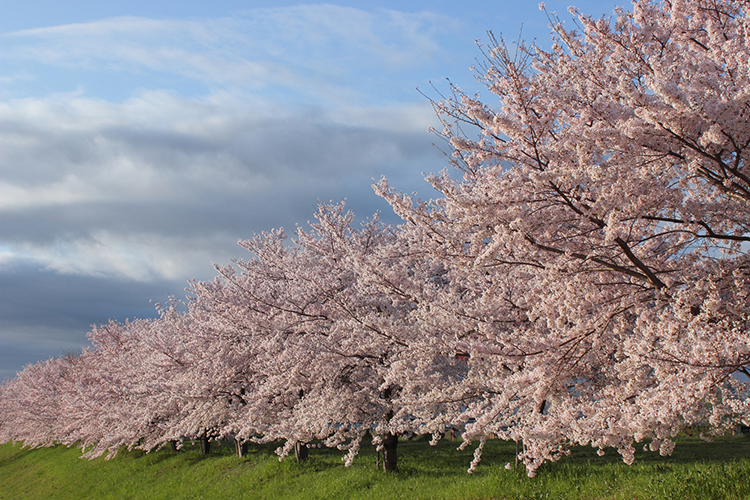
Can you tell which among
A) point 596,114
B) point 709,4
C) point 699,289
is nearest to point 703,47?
point 709,4

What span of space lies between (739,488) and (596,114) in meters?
5.32

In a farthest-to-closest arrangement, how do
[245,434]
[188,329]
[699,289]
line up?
1. [188,329]
2. [245,434]
3. [699,289]

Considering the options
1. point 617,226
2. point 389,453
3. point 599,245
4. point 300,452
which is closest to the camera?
point 617,226

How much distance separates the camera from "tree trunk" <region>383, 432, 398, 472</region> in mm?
12906

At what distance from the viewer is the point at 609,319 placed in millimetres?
5453

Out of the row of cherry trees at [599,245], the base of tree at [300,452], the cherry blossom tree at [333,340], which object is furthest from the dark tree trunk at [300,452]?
the row of cherry trees at [599,245]

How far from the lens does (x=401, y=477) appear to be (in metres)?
12.3

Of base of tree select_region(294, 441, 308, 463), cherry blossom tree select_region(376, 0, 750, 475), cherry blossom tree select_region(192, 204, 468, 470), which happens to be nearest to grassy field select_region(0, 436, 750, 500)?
base of tree select_region(294, 441, 308, 463)

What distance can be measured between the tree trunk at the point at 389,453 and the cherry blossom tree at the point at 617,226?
22.1 ft

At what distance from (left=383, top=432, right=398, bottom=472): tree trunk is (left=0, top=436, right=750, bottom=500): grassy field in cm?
33

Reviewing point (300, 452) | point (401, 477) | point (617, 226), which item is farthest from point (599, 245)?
point (300, 452)

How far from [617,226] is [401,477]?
994 centimetres

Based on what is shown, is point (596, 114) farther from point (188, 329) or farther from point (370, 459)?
point (188, 329)

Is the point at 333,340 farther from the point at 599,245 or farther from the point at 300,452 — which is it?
the point at 300,452
